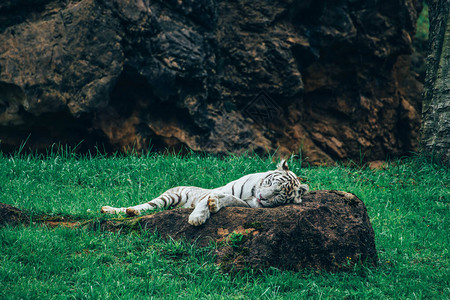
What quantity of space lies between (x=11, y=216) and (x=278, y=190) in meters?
2.83

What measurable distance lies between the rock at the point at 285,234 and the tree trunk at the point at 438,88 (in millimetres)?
4237

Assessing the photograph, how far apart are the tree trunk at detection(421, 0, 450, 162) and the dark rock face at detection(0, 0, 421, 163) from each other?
1.88 m

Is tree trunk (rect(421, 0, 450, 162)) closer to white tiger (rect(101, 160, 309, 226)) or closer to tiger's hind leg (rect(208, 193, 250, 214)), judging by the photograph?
white tiger (rect(101, 160, 309, 226))

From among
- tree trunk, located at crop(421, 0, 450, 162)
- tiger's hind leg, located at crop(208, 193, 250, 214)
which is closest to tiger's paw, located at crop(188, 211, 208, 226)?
tiger's hind leg, located at crop(208, 193, 250, 214)

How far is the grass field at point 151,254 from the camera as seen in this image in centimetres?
352

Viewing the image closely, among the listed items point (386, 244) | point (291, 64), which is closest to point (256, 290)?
point (386, 244)

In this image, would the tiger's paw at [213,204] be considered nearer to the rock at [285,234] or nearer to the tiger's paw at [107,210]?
the rock at [285,234]

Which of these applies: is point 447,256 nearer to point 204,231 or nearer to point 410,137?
point 204,231

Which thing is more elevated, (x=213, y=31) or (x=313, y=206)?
(x=213, y=31)

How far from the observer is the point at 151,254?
393cm

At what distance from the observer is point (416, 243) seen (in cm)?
504

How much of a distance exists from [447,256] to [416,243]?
1.34ft

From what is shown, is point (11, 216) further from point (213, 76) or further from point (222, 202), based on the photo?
point (213, 76)

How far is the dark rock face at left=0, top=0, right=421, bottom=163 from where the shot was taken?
7.17 meters
